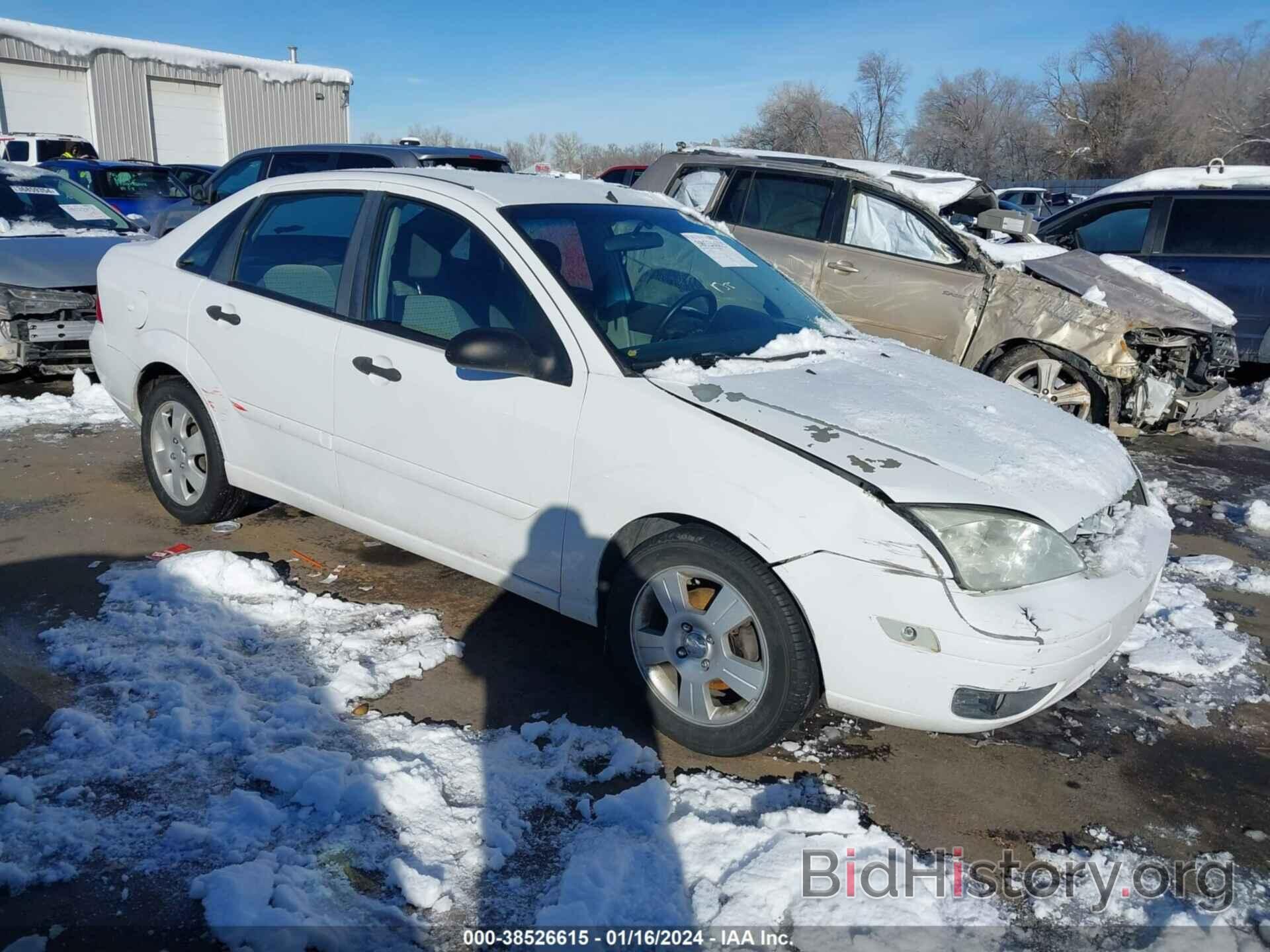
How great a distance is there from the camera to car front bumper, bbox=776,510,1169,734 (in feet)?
8.58

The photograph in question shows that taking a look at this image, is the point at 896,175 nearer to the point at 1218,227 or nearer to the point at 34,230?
the point at 1218,227

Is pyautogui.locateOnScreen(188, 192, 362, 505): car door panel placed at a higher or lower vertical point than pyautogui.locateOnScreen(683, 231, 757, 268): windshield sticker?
lower

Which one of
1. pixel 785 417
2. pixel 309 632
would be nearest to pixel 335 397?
pixel 309 632

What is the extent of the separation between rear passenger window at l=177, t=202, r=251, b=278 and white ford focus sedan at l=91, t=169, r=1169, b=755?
0.01m

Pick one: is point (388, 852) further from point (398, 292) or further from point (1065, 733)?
point (1065, 733)

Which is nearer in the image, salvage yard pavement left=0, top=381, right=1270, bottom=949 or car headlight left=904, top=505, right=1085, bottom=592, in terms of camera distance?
salvage yard pavement left=0, top=381, right=1270, bottom=949

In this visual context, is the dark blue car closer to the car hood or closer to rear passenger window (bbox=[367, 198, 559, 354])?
rear passenger window (bbox=[367, 198, 559, 354])

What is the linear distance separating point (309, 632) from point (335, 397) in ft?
2.95

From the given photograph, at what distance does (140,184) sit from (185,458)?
44.8ft

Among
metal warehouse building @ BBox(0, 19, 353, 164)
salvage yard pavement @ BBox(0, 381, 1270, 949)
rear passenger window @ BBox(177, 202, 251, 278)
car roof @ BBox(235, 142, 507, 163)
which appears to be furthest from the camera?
metal warehouse building @ BBox(0, 19, 353, 164)

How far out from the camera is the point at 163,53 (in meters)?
28.1

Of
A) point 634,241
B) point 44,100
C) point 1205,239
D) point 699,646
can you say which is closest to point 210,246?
point 634,241

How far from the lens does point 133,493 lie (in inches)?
207

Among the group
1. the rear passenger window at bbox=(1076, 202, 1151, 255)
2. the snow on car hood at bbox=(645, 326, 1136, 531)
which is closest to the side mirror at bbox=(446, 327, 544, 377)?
the snow on car hood at bbox=(645, 326, 1136, 531)
